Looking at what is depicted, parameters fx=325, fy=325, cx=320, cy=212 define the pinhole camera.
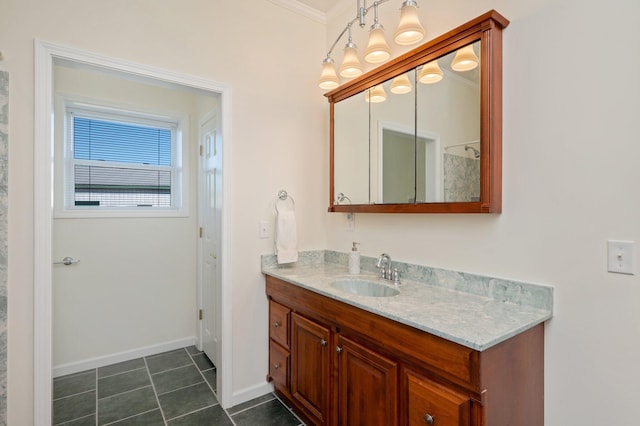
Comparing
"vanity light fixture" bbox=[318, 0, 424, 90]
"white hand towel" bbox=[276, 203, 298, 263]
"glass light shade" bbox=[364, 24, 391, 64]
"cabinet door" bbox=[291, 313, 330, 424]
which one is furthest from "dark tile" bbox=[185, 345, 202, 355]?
"glass light shade" bbox=[364, 24, 391, 64]

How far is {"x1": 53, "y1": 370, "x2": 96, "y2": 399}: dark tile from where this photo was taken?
90.0 inches

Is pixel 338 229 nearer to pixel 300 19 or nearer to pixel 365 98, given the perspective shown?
pixel 365 98

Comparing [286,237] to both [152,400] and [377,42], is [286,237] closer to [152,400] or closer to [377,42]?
[377,42]

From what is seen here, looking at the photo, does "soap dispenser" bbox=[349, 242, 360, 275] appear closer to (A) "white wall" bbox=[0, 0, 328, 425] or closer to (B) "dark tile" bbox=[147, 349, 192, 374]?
(A) "white wall" bbox=[0, 0, 328, 425]

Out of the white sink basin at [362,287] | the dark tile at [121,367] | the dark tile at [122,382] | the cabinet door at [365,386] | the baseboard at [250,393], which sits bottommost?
the dark tile at [121,367]

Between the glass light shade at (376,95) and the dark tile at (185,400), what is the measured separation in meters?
2.24

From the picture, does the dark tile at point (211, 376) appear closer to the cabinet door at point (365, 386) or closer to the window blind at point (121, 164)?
the cabinet door at point (365, 386)

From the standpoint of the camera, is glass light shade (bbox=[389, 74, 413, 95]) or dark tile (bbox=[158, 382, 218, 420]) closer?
glass light shade (bbox=[389, 74, 413, 95])

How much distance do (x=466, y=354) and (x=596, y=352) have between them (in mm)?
566

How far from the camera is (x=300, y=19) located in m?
2.42

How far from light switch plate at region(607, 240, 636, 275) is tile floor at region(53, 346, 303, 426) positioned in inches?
70.7

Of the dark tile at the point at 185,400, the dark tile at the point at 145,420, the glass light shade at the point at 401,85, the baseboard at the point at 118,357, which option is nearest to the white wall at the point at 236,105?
the dark tile at the point at 185,400

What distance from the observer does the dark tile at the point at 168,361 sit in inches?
105

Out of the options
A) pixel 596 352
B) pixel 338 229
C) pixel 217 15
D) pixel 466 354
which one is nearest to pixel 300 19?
pixel 217 15
